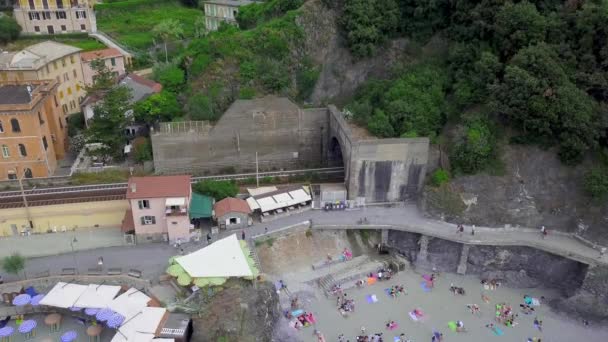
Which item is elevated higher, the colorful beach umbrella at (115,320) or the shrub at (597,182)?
the shrub at (597,182)

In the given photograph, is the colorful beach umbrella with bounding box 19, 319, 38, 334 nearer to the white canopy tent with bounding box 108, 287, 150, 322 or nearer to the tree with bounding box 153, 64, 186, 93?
the white canopy tent with bounding box 108, 287, 150, 322

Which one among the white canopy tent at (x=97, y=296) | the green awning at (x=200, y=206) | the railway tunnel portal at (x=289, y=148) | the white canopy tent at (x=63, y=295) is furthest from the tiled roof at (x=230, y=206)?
the white canopy tent at (x=63, y=295)

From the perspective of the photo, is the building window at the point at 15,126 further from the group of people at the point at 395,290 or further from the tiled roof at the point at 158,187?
the group of people at the point at 395,290

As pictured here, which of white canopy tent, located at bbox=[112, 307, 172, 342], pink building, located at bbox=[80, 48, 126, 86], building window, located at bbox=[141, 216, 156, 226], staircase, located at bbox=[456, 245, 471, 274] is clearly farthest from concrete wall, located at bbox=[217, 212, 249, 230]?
pink building, located at bbox=[80, 48, 126, 86]

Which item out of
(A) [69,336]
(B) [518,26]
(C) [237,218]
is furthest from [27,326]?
(B) [518,26]

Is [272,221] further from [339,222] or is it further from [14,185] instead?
[14,185]

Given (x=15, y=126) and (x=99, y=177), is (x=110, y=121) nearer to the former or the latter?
(x=99, y=177)
